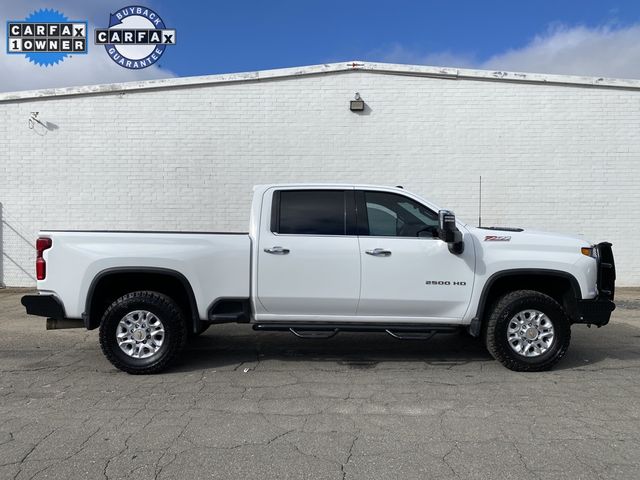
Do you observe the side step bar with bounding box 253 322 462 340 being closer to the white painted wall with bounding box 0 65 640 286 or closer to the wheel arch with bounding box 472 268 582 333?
the wheel arch with bounding box 472 268 582 333

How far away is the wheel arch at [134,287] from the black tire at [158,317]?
0.19m

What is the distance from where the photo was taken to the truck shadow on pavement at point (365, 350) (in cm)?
593

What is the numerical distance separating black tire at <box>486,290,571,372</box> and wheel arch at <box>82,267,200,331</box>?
10.5 ft

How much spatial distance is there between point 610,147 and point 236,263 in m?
9.94

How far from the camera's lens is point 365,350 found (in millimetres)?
6402

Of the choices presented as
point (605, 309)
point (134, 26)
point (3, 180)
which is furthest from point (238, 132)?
point (605, 309)

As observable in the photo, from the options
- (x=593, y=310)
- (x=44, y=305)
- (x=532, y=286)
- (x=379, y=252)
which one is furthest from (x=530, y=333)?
(x=44, y=305)

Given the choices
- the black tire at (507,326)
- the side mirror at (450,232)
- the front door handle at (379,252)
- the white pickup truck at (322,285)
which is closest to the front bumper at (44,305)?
the white pickup truck at (322,285)

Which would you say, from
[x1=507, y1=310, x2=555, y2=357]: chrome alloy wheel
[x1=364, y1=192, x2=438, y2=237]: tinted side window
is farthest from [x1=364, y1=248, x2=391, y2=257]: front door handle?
[x1=507, y1=310, x2=555, y2=357]: chrome alloy wheel

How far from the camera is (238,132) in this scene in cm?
1145

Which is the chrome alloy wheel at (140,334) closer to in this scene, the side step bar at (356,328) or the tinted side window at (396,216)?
the side step bar at (356,328)

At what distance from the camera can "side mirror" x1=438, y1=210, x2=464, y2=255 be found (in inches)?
201

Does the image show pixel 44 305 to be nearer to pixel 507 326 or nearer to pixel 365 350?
pixel 365 350

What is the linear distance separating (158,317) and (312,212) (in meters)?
2.00
